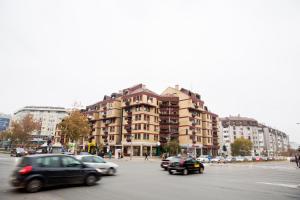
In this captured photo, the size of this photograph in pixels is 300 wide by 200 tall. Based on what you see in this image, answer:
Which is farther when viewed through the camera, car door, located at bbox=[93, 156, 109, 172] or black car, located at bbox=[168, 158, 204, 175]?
black car, located at bbox=[168, 158, 204, 175]

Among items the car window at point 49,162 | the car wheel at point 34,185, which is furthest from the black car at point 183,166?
the car wheel at point 34,185

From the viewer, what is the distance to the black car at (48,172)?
900 centimetres

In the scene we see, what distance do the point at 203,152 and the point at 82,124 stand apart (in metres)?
39.3

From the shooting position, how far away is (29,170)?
9.03m

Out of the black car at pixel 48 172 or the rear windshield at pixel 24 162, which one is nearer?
the black car at pixel 48 172

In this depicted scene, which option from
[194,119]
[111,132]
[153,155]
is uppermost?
[194,119]

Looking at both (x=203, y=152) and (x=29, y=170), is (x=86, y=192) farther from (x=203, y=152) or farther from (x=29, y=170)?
(x=203, y=152)

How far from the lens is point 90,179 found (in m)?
10.9

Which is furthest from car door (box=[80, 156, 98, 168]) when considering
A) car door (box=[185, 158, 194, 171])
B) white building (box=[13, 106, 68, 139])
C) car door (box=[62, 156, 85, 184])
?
white building (box=[13, 106, 68, 139])

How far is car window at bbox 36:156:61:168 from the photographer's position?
9484mm

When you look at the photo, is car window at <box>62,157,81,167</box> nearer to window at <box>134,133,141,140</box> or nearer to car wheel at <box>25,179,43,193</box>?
car wheel at <box>25,179,43,193</box>

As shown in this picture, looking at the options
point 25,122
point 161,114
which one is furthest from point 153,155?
point 25,122

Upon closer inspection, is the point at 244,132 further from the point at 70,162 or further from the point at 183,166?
the point at 70,162

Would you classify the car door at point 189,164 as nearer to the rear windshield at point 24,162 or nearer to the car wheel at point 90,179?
the car wheel at point 90,179
